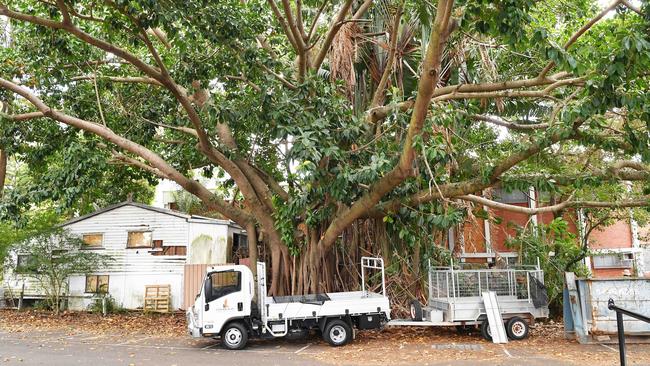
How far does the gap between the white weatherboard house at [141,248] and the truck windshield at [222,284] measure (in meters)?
6.53

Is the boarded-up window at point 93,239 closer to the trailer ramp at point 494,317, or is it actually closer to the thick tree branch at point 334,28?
the thick tree branch at point 334,28

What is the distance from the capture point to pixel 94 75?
42.3ft

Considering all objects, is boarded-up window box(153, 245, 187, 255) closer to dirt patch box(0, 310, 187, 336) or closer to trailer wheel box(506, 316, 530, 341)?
dirt patch box(0, 310, 187, 336)

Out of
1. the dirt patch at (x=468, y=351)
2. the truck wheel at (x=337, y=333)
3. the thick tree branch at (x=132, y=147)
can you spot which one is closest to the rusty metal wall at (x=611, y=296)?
the dirt patch at (x=468, y=351)

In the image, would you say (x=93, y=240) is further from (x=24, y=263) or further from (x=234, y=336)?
(x=234, y=336)

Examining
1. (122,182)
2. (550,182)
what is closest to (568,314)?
(550,182)

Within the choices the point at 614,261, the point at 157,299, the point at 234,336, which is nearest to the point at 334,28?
the point at 234,336

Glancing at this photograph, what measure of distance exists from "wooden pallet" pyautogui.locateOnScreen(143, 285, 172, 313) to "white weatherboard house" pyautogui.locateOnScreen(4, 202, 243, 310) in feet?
0.54

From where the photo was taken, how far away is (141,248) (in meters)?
18.3

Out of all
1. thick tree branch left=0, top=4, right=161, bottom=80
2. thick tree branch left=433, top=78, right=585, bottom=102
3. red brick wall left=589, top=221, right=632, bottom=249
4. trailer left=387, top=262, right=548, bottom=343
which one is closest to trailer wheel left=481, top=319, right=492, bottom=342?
trailer left=387, top=262, right=548, bottom=343

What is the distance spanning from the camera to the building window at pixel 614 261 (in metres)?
17.6

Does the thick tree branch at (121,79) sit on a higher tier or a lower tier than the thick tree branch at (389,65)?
higher

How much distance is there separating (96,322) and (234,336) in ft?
22.5

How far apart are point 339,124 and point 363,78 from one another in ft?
13.1
